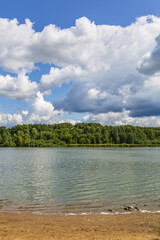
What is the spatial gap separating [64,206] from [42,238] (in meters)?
8.79

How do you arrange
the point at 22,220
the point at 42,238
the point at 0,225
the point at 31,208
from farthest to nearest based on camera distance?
the point at 31,208
the point at 22,220
the point at 0,225
the point at 42,238

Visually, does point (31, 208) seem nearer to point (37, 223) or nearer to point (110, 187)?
point (37, 223)

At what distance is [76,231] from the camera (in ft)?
41.8

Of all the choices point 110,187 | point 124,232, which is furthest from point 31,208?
point 110,187

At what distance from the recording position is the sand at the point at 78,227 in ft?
38.8

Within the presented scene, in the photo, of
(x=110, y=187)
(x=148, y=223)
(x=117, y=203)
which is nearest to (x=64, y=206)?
(x=117, y=203)

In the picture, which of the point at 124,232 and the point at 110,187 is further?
the point at 110,187

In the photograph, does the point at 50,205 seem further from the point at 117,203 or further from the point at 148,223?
the point at 148,223

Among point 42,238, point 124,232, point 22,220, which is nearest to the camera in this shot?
point 42,238

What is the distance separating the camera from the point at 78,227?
13594 mm

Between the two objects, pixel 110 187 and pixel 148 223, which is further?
pixel 110 187

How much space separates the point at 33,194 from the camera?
2467cm

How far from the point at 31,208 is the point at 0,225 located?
5.65 m

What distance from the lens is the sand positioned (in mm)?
11828
